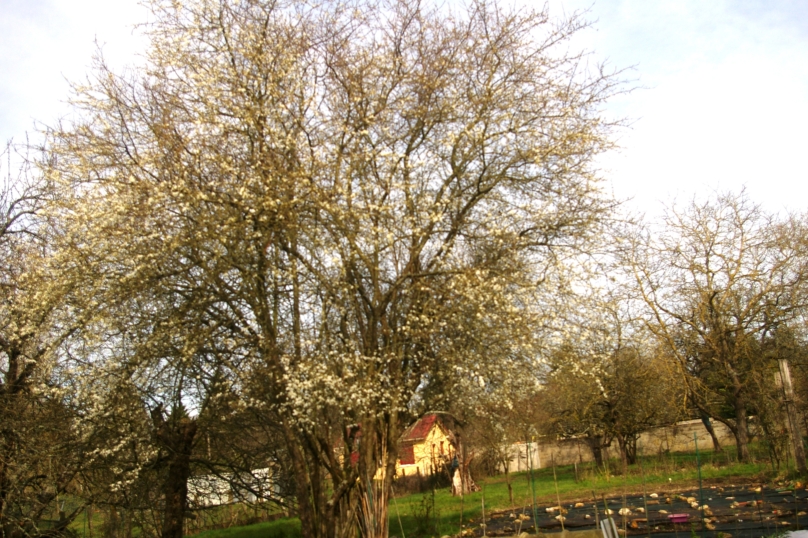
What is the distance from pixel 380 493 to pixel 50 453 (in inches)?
168

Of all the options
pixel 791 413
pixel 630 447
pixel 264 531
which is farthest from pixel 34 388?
pixel 630 447

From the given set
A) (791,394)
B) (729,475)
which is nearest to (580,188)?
(791,394)

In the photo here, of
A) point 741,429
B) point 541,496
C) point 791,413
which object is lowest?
point 541,496

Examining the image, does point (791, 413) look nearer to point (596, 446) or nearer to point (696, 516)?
point (696, 516)

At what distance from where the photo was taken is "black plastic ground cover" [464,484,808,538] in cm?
846

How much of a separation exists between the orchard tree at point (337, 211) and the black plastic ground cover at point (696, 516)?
3.15m

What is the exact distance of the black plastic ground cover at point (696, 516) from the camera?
8461 mm

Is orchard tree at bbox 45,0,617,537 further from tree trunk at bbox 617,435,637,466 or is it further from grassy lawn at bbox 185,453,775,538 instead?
tree trunk at bbox 617,435,637,466

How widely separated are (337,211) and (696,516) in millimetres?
7125

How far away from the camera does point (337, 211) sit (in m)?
7.93

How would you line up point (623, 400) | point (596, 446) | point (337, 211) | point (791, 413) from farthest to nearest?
point (596, 446) < point (623, 400) < point (791, 413) < point (337, 211)

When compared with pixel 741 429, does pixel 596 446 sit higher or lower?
lower

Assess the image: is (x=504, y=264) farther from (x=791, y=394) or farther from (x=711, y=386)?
(x=711, y=386)

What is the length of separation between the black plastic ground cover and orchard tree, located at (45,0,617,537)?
124 inches
